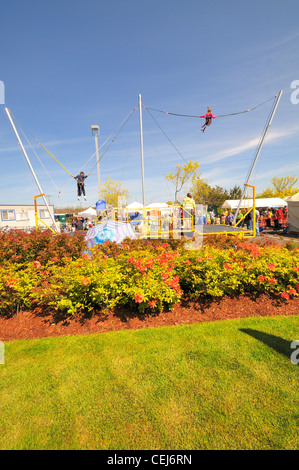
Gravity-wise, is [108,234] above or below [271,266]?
above

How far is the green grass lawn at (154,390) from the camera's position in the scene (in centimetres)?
207

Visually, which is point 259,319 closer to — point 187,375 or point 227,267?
point 227,267

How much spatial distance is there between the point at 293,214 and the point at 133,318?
18096mm

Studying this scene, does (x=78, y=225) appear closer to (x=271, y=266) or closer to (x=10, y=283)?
(x=10, y=283)

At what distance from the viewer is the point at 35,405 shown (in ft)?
8.02

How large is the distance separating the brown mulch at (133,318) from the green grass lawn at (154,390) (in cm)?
24

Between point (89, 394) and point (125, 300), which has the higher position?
Result: point (125, 300)

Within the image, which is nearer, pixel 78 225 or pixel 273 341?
pixel 273 341

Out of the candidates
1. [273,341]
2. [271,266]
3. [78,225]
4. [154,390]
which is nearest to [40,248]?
[154,390]

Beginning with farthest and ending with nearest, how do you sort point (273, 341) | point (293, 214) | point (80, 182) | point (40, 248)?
point (293, 214) < point (80, 182) < point (40, 248) < point (273, 341)

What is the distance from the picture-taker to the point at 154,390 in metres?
2.57

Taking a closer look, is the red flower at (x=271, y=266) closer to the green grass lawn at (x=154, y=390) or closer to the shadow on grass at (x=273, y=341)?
the green grass lawn at (x=154, y=390)
